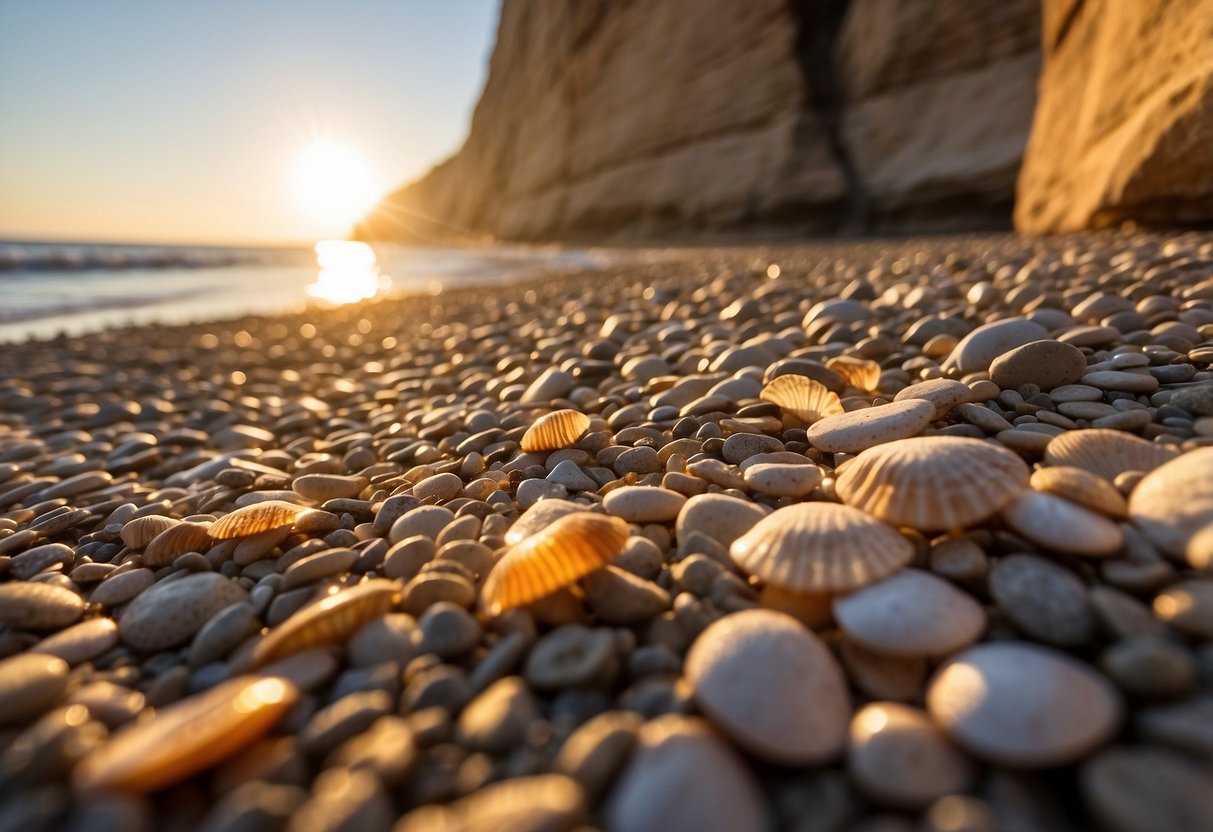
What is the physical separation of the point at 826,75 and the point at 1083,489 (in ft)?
59.2

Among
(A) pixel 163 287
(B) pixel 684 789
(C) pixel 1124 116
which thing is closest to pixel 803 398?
(B) pixel 684 789

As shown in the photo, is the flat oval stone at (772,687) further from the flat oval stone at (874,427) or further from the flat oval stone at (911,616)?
the flat oval stone at (874,427)

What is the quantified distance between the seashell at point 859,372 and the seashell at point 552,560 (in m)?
1.23

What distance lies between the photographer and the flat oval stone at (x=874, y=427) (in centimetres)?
150

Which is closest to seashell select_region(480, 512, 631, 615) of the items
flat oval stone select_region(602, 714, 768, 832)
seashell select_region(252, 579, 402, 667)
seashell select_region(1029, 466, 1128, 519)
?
seashell select_region(252, 579, 402, 667)

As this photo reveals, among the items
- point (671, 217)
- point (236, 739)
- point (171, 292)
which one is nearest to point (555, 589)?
point (236, 739)

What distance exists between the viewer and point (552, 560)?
112 cm

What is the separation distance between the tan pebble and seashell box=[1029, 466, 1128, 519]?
2 centimetres

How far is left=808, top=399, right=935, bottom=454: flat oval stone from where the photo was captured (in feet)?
4.92

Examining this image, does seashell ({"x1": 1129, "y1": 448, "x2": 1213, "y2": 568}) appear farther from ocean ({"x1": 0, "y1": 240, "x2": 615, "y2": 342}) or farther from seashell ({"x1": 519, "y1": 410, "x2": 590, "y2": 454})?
ocean ({"x1": 0, "y1": 240, "x2": 615, "y2": 342})

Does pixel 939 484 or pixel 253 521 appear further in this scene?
pixel 253 521

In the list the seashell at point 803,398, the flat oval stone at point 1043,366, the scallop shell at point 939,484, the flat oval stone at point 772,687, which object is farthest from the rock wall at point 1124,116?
the flat oval stone at point 772,687

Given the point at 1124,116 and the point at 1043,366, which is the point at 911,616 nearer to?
the point at 1043,366

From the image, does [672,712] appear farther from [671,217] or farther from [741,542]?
[671,217]
